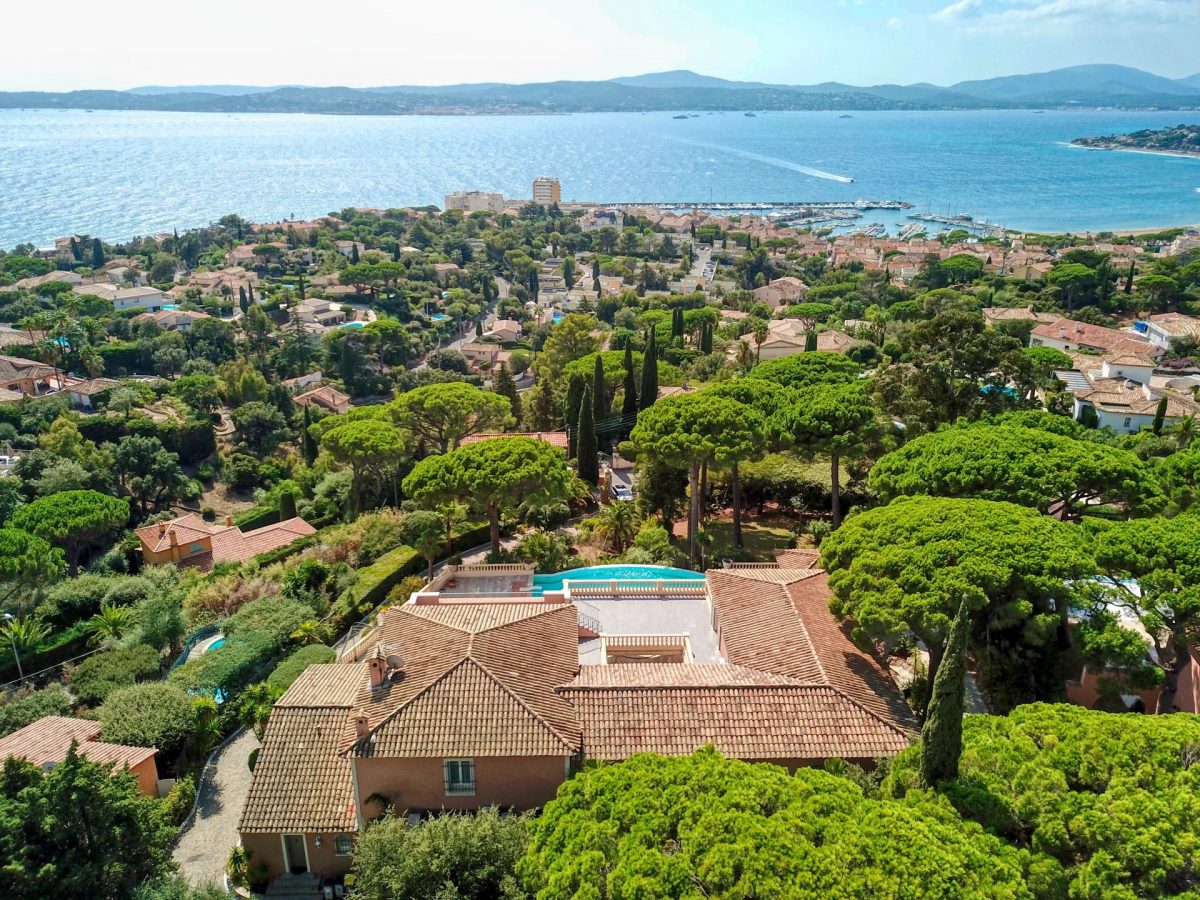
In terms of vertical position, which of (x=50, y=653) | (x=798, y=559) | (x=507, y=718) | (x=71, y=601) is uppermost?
(x=507, y=718)

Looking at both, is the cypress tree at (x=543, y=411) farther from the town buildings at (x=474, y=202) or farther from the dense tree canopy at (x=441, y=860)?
the town buildings at (x=474, y=202)

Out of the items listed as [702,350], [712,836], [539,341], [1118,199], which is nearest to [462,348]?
[539,341]

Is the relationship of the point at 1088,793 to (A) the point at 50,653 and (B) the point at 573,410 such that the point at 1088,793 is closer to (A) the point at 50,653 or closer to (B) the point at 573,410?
(A) the point at 50,653

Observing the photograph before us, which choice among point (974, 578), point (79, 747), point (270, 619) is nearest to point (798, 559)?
point (974, 578)

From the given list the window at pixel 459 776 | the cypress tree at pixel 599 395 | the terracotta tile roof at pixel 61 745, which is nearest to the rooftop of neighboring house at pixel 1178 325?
the cypress tree at pixel 599 395

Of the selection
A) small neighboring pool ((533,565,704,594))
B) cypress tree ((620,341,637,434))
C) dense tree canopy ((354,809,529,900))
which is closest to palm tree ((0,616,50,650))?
small neighboring pool ((533,565,704,594))

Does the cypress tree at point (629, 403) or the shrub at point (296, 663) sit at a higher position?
the cypress tree at point (629, 403)
